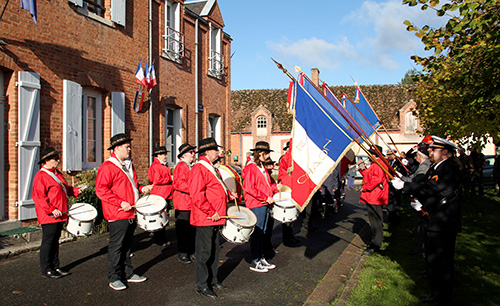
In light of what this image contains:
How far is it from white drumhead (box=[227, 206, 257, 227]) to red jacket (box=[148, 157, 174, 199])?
Answer: 2.40 metres

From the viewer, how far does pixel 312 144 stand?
559cm

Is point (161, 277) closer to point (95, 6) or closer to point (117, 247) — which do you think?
point (117, 247)

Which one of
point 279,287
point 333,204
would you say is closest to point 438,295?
point 279,287

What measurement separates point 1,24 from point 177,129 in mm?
7532

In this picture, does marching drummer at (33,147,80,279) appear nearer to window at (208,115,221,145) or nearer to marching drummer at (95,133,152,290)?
marching drummer at (95,133,152,290)

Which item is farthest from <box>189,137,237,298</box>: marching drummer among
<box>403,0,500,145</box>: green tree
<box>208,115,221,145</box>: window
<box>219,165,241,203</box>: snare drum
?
<box>208,115,221,145</box>: window

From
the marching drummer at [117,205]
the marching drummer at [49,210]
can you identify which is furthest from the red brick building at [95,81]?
the marching drummer at [117,205]

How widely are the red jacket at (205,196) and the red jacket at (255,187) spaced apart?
1157mm

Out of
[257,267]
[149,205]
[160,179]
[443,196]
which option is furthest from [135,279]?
[443,196]

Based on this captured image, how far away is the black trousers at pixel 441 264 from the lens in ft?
16.8

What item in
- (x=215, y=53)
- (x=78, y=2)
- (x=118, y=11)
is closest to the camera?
(x=78, y=2)

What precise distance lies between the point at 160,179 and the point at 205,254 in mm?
2886

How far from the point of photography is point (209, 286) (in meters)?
5.64

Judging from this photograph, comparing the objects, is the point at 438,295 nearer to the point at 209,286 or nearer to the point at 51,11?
the point at 209,286
